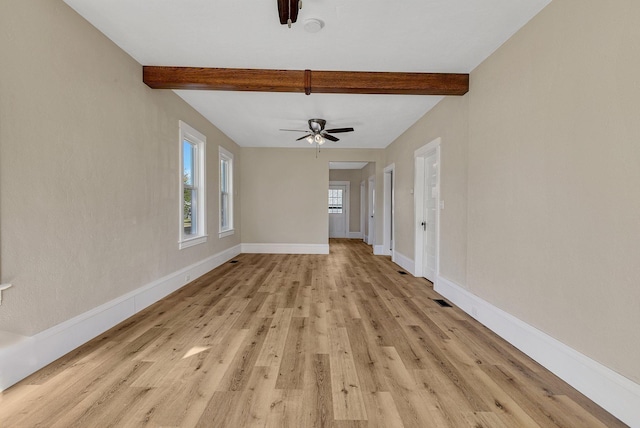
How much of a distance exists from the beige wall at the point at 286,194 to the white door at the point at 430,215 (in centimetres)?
260

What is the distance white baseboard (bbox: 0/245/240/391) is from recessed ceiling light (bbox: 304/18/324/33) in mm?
2984

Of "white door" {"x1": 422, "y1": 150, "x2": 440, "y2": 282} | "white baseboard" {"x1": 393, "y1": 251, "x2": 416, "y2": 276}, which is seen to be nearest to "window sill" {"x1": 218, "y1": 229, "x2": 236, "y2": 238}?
"white baseboard" {"x1": 393, "y1": 251, "x2": 416, "y2": 276}

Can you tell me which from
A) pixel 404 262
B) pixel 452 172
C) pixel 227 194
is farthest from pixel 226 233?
pixel 452 172

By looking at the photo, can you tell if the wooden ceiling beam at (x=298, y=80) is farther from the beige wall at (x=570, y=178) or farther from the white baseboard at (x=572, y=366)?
the white baseboard at (x=572, y=366)

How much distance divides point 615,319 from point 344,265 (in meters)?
4.45

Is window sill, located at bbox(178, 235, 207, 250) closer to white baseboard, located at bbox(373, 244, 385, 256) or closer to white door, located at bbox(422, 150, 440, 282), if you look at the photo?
white door, located at bbox(422, 150, 440, 282)

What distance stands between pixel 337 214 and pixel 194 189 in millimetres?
7052

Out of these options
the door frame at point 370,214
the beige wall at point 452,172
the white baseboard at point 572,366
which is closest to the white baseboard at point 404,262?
the beige wall at point 452,172

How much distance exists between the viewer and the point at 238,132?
5832 millimetres

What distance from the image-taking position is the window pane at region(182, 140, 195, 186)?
4.43 meters

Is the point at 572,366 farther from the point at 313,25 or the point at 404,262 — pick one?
the point at 404,262

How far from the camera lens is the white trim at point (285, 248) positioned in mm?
7258

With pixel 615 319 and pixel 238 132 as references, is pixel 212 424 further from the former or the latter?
pixel 238 132

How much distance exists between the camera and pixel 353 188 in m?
11.1
